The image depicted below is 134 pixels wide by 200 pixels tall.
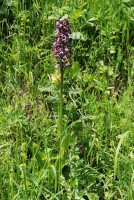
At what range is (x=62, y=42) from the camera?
7.66 feet

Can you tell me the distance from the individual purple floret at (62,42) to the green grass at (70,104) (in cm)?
44

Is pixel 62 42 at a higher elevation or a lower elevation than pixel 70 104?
higher

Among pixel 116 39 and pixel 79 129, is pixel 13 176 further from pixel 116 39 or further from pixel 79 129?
pixel 116 39

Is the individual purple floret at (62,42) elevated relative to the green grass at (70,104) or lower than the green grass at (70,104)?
elevated

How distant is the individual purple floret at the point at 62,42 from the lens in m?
2.31

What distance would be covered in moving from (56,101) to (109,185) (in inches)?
27.6

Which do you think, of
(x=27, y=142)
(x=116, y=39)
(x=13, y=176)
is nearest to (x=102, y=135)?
(x=27, y=142)

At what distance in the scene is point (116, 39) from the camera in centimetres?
345

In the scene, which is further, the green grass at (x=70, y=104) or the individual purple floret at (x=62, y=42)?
the green grass at (x=70, y=104)

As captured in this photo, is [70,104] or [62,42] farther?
[70,104]

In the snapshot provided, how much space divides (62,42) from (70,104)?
67cm

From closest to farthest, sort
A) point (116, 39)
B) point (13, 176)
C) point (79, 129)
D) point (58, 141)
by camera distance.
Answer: point (13, 176) < point (58, 141) < point (79, 129) < point (116, 39)

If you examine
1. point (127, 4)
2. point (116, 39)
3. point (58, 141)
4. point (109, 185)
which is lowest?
point (109, 185)

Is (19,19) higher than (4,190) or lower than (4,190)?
higher
